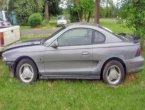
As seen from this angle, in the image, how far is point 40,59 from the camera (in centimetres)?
759

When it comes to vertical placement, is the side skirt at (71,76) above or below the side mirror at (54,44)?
below

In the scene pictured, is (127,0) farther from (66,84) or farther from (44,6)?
(44,6)

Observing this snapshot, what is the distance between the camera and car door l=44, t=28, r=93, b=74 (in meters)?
7.53

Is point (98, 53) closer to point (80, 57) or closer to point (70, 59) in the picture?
point (80, 57)

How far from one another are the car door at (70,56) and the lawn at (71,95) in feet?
1.21

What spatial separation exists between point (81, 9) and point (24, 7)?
268 inches

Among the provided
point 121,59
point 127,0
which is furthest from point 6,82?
point 127,0

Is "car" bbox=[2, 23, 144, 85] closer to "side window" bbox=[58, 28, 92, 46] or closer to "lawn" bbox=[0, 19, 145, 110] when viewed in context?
"side window" bbox=[58, 28, 92, 46]

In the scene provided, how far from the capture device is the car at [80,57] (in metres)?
7.54

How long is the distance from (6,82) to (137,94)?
3283mm

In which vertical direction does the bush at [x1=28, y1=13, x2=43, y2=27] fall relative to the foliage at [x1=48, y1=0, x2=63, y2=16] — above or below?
below

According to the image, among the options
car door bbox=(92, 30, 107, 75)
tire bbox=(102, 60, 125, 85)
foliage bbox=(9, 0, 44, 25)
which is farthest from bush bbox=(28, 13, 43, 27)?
tire bbox=(102, 60, 125, 85)

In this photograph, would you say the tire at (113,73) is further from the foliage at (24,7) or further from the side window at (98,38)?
the foliage at (24,7)

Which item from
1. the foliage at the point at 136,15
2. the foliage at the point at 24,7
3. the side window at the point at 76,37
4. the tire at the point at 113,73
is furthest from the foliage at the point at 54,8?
the tire at the point at 113,73
